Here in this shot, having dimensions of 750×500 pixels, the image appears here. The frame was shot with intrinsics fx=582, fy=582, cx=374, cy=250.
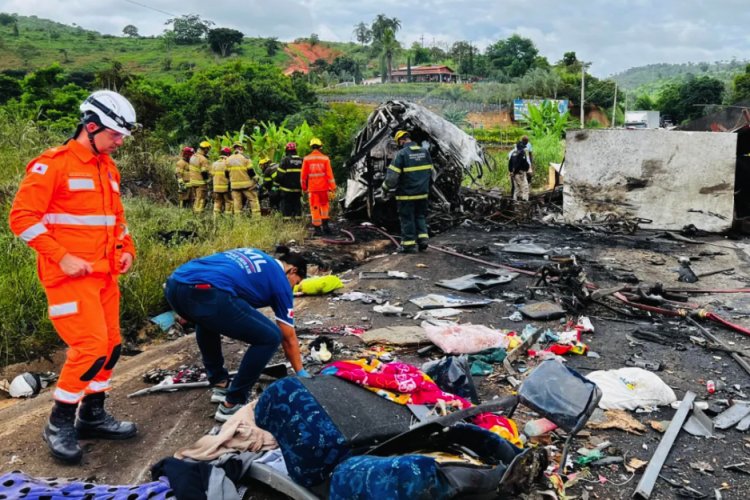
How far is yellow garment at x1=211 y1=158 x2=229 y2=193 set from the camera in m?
11.3

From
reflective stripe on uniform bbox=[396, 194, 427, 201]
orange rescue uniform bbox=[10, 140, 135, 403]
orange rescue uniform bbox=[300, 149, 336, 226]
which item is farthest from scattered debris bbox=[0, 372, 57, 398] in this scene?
orange rescue uniform bbox=[300, 149, 336, 226]

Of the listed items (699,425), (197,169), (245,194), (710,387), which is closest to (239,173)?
(245,194)

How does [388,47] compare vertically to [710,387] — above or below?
above

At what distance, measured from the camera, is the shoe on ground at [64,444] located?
301cm

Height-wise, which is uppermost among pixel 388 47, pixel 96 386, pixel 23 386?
pixel 388 47

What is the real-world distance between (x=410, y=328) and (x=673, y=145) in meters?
7.37

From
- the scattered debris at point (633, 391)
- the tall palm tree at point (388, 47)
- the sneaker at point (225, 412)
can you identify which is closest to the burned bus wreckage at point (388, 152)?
the scattered debris at point (633, 391)

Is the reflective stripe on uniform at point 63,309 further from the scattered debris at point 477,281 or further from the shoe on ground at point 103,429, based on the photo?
the scattered debris at point 477,281

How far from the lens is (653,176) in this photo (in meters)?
10.2

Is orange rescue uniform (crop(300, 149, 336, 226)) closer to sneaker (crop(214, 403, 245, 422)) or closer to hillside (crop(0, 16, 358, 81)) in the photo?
sneaker (crop(214, 403, 245, 422))

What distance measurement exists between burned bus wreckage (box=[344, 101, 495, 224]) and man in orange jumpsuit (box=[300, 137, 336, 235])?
818 mm

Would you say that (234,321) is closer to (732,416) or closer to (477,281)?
(732,416)

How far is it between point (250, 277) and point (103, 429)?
3.93 feet

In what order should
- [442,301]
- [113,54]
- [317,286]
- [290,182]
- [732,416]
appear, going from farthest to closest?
[113,54] < [290,182] < [317,286] < [442,301] < [732,416]
